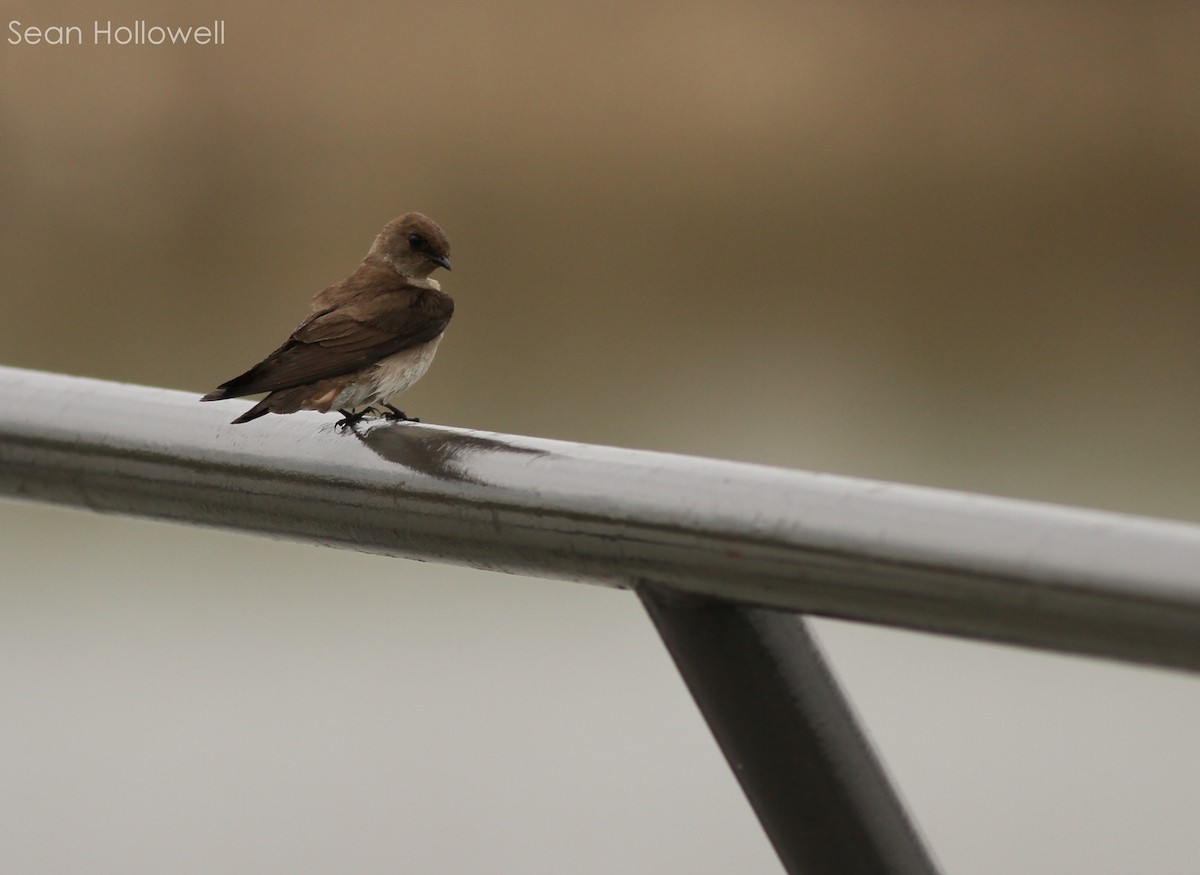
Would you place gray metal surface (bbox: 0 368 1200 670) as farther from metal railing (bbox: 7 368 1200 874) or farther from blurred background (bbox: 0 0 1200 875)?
blurred background (bbox: 0 0 1200 875)

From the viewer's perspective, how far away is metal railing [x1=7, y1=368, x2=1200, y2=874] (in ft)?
1.75

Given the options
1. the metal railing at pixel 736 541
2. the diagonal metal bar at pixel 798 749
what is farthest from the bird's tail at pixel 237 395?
the diagonal metal bar at pixel 798 749

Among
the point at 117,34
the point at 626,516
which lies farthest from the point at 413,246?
the point at 117,34

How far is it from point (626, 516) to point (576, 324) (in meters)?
10.1

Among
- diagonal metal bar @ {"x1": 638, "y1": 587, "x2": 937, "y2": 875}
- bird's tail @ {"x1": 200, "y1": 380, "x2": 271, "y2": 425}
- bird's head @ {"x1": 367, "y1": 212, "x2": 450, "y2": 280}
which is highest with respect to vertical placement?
bird's head @ {"x1": 367, "y1": 212, "x2": 450, "y2": 280}

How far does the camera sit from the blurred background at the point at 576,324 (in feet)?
18.1

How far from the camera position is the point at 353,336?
5.82ft

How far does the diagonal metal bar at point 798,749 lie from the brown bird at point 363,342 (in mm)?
868

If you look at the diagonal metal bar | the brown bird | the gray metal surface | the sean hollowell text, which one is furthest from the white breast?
the sean hollowell text

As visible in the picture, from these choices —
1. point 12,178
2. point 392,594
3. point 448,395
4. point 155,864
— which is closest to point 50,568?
point 392,594

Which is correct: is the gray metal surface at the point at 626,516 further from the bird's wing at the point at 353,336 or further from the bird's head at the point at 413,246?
the bird's head at the point at 413,246

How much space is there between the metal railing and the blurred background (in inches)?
167

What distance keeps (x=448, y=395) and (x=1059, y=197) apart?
5762 millimetres

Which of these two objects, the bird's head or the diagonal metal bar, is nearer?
the diagonal metal bar
